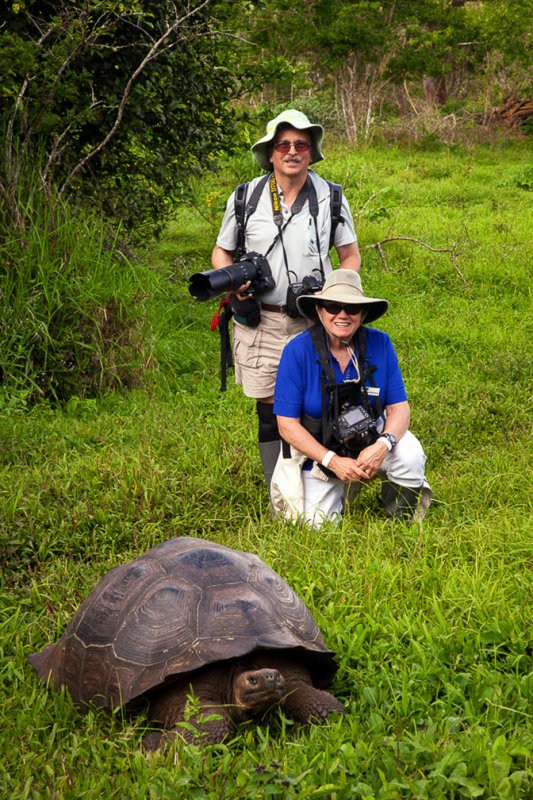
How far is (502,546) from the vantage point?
3.35m

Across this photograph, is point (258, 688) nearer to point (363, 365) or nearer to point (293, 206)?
point (363, 365)

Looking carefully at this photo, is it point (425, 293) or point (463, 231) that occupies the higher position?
point (463, 231)

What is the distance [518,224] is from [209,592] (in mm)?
8942

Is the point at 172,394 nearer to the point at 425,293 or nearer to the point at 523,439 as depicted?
the point at 523,439

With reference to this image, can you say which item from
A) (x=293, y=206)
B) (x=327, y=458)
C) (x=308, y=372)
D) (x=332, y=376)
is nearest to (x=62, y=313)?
(x=293, y=206)

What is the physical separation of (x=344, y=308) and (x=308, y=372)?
391mm

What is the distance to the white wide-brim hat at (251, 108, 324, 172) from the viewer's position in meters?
3.98

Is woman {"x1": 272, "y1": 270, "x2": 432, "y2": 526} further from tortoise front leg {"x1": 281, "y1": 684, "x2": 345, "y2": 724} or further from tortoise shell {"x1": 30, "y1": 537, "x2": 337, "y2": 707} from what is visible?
tortoise front leg {"x1": 281, "y1": 684, "x2": 345, "y2": 724}

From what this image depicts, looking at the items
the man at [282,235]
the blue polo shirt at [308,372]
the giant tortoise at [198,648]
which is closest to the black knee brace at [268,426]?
the man at [282,235]

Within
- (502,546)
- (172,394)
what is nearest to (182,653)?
(502,546)

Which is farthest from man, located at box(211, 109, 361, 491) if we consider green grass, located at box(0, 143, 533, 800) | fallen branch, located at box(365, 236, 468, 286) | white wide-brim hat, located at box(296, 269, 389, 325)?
fallen branch, located at box(365, 236, 468, 286)

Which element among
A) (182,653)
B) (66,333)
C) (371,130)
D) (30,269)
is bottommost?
(182,653)

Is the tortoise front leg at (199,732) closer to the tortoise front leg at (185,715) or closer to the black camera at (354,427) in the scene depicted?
the tortoise front leg at (185,715)

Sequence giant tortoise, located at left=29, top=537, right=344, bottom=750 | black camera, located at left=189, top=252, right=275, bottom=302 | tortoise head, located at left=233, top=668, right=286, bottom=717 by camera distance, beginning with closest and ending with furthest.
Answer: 1. tortoise head, located at left=233, top=668, right=286, bottom=717
2. giant tortoise, located at left=29, top=537, right=344, bottom=750
3. black camera, located at left=189, top=252, right=275, bottom=302
